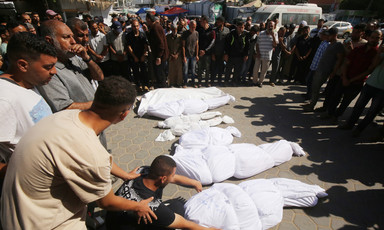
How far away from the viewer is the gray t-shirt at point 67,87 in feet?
5.41

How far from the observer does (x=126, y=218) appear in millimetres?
1360

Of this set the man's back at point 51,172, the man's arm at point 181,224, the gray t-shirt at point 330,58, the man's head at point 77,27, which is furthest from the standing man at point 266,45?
the man's back at point 51,172

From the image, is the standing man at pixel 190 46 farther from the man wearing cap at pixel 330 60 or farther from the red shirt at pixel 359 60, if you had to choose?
the red shirt at pixel 359 60

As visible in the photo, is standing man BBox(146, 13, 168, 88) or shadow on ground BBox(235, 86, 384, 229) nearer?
shadow on ground BBox(235, 86, 384, 229)

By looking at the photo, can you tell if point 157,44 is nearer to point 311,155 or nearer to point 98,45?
point 98,45

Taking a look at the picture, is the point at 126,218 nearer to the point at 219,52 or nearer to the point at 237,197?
the point at 237,197

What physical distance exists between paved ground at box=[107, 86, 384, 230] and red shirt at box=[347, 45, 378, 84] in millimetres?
1110

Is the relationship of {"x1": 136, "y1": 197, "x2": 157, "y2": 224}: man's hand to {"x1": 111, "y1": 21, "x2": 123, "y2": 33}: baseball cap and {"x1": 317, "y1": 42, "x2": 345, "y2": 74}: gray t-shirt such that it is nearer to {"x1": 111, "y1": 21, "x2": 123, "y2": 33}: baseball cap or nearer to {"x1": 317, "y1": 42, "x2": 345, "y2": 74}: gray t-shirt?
{"x1": 317, "y1": 42, "x2": 345, "y2": 74}: gray t-shirt

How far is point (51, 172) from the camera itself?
85 centimetres

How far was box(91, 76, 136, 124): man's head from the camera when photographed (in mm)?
989

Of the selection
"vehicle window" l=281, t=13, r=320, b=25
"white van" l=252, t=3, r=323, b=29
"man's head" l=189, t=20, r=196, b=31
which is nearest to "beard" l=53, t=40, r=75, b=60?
"man's head" l=189, t=20, r=196, b=31

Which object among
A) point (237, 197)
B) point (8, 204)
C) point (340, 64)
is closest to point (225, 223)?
point (237, 197)

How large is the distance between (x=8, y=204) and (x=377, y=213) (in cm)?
333

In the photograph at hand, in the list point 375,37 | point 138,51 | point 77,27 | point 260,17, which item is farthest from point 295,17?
point 77,27
